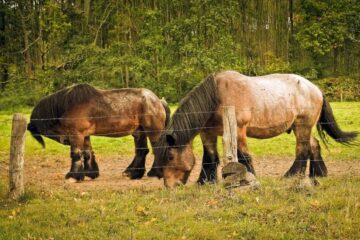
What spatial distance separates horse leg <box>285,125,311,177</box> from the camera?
8273mm

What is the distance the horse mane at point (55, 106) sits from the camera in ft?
30.3

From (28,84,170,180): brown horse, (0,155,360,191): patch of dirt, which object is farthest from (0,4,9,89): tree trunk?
(28,84,170,180): brown horse

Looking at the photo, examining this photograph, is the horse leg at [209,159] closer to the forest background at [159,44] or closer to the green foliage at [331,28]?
the forest background at [159,44]

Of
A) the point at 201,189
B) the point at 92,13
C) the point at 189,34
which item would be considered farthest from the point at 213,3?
the point at 201,189

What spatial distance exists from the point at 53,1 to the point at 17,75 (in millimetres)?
4887

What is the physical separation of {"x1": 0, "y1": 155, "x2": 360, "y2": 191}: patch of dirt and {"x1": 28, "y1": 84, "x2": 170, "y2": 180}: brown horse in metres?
0.39

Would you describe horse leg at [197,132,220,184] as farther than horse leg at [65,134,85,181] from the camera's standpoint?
No

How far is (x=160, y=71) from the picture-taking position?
2805 centimetres

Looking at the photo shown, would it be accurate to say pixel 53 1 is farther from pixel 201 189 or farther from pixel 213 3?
pixel 201 189

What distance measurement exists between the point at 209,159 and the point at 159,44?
21.3 metres

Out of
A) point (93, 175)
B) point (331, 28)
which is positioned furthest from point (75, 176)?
point (331, 28)

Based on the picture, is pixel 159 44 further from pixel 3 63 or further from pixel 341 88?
pixel 341 88

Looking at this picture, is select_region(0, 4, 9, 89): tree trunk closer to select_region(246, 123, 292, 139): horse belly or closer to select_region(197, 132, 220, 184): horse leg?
select_region(197, 132, 220, 184): horse leg

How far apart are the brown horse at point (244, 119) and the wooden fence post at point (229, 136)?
786 mm
